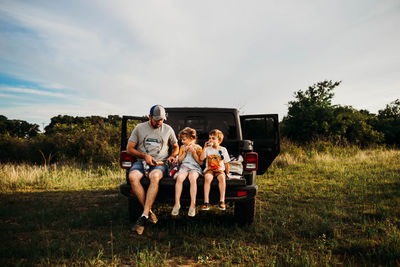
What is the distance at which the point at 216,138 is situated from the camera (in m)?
3.42

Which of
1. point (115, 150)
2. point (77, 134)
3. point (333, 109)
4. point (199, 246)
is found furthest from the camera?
point (333, 109)

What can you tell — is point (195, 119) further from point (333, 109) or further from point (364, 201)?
point (333, 109)

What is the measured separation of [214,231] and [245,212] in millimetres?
550

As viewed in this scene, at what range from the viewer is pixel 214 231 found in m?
3.36

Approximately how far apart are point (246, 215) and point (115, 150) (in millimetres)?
9541

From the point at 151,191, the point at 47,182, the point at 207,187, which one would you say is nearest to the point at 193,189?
the point at 207,187

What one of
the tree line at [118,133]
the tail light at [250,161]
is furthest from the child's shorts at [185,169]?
the tree line at [118,133]

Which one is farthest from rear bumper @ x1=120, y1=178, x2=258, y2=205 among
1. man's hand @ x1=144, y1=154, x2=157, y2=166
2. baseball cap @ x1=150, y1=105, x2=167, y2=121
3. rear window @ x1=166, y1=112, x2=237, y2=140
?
rear window @ x1=166, y1=112, x2=237, y2=140

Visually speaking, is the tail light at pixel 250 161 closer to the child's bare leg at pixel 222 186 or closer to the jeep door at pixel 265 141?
the child's bare leg at pixel 222 186

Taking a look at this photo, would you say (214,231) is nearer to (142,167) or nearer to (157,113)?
(142,167)

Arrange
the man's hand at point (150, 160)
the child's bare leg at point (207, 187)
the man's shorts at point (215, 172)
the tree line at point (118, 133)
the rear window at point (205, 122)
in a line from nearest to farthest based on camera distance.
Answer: the child's bare leg at point (207, 187) < the man's shorts at point (215, 172) < the man's hand at point (150, 160) < the rear window at point (205, 122) < the tree line at point (118, 133)

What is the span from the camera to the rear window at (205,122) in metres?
4.11

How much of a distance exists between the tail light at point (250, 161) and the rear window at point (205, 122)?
Result: 2.17 feet

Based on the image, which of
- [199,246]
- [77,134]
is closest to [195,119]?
[199,246]
